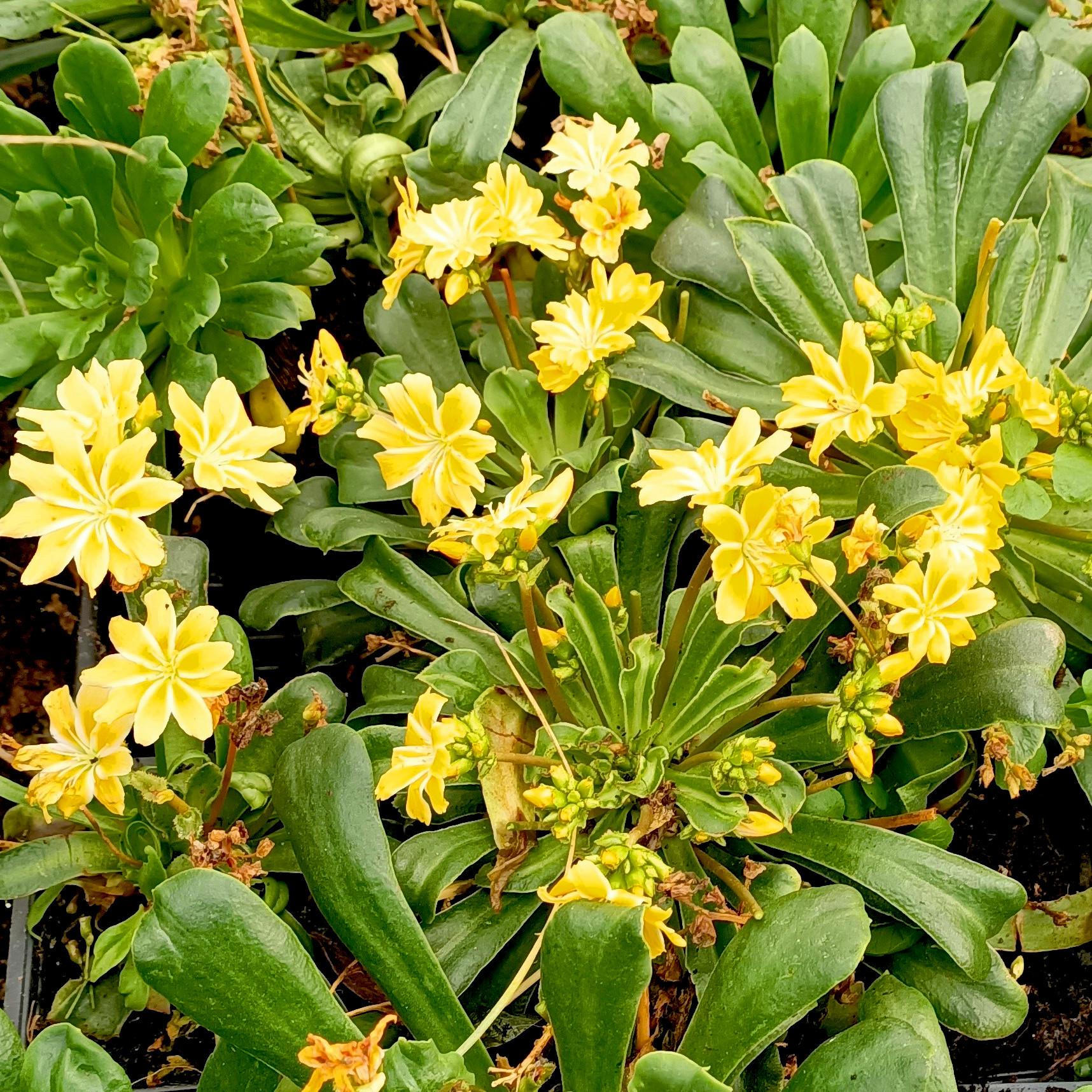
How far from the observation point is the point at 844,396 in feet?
3.43

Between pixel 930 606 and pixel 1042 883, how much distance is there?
648mm

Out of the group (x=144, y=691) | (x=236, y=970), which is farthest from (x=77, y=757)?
(x=236, y=970)

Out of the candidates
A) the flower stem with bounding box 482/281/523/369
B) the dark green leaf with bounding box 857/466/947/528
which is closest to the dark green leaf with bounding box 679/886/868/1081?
the dark green leaf with bounding box 857/466/947/528

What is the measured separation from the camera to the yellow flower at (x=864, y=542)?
0.98 meters

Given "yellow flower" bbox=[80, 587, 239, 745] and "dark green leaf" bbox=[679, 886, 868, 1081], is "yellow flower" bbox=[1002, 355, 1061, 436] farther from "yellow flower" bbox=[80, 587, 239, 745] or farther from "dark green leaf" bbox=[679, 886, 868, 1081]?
"yellow flower" bbox=[80, 587, 239, 745]

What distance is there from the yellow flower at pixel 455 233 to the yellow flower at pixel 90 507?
0.39 m

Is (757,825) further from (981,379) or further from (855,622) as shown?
(981,379)

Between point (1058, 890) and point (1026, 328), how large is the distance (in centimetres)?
71

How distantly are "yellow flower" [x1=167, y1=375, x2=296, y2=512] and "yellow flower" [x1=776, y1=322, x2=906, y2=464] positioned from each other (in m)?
0.51

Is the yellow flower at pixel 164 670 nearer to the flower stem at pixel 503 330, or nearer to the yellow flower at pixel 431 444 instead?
the yellow flower at pixel 431 444

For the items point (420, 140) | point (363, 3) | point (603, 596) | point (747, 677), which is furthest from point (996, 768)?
point (363, 3)

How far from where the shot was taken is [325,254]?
163cm

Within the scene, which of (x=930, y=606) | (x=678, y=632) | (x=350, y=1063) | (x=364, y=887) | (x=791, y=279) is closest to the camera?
(x=350, y=1063)

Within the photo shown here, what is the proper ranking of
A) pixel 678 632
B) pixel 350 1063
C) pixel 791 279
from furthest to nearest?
pixel 791 279
pixel 678 632
pixel 350 1063
